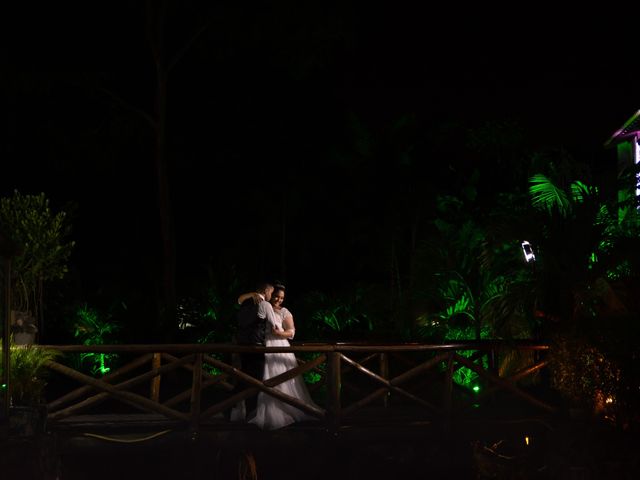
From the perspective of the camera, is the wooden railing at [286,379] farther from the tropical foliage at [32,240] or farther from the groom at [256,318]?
the tropical foliage at [32,240]

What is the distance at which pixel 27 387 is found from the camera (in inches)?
416

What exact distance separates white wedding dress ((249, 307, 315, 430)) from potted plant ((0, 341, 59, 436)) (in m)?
2.27

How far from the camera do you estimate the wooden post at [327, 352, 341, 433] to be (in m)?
11.1

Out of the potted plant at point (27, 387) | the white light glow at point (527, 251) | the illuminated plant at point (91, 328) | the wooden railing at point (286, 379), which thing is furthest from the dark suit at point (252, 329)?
the illuminated plant at point (91, 328)

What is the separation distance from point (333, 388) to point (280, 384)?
2.00 ft

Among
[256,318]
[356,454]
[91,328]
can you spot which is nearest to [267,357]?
[256,318]

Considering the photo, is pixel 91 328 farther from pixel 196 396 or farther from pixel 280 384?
pixel 196 396

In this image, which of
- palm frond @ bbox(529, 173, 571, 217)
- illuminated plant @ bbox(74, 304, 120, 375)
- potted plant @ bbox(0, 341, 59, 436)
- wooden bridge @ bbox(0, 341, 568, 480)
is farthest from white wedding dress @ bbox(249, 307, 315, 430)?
illuminated plant @ bbox(74, 304, 120, 375)

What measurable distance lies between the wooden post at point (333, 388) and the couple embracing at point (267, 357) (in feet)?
1.54

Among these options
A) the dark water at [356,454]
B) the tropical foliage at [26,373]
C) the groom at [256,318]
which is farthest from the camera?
the groom at [256,318]

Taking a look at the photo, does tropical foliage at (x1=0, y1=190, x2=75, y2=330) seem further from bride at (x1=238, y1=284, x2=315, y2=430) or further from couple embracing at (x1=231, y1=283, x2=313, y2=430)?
bride at (x1=238, y1=284, x2=315, y2=430)

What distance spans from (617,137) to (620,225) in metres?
6.89

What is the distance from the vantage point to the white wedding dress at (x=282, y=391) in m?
11.2

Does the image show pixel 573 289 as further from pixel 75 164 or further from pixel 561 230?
pixel 75 164
